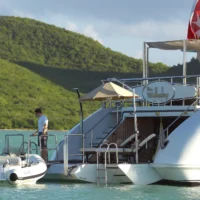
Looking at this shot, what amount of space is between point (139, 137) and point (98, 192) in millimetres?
2591

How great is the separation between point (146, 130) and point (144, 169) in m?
2.10

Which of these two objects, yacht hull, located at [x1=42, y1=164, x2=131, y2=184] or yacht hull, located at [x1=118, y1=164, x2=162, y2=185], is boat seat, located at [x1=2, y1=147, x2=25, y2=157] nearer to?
yacht hull, located at [x1=42, y1=164, x2=131, y2=184]

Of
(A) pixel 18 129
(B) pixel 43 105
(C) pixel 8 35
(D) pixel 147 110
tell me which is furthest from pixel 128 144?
(C) pixel 8 35

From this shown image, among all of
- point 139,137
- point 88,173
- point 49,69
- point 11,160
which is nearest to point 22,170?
point 11,160

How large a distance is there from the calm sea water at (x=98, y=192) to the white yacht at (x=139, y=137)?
0.22 m

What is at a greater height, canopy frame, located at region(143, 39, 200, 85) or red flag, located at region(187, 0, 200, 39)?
red flag, located at region(187, 0, 200, 39)

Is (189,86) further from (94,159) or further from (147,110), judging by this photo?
(94,159)

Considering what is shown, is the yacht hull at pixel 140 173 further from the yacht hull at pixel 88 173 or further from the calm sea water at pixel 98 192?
the yacht hull at pixel 88 173

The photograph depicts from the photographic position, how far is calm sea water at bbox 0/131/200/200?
1525cm

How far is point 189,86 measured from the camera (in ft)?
56.0

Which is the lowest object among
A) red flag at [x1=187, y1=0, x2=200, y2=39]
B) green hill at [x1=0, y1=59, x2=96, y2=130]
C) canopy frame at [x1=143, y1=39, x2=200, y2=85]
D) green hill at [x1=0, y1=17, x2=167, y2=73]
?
green hill at [x1=0, y1=59, x2=96, y2=130]

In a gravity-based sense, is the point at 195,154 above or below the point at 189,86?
below

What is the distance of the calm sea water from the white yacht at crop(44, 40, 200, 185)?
215 mm

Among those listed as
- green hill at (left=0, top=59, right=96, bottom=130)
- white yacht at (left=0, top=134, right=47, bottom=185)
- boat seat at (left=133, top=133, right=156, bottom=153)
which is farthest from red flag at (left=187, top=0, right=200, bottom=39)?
green hill at (left=0, top=59, right=96, bottom=130)
